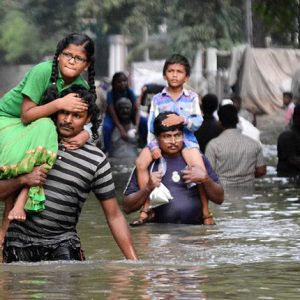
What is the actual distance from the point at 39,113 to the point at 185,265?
1637mm

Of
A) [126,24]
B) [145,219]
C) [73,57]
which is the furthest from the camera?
[126,24]

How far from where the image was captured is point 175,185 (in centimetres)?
1314

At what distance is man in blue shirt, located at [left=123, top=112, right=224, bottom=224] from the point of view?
42.1 feet

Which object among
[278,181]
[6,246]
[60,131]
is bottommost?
[278,181]

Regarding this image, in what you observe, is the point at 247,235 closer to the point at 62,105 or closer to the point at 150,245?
the point at 150,245

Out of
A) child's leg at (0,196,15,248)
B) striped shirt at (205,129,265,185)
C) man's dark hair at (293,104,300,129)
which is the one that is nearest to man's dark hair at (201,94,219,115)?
man's dark hair at (293,104,300,129)

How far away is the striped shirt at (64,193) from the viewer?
920 centimetres

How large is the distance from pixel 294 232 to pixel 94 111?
433 centimetres

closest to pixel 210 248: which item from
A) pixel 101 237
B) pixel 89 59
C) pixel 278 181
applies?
pixel 101 237

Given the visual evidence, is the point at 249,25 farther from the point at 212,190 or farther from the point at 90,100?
the point at 90,100

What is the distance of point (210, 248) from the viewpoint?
11867 millimetres

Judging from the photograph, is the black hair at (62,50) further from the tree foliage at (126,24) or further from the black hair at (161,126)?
the tree foliage at (126,24)

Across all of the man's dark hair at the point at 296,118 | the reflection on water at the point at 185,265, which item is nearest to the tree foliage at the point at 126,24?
the man's dark hair at the point at 296,118

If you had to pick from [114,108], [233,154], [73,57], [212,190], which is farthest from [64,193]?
[114,108]
